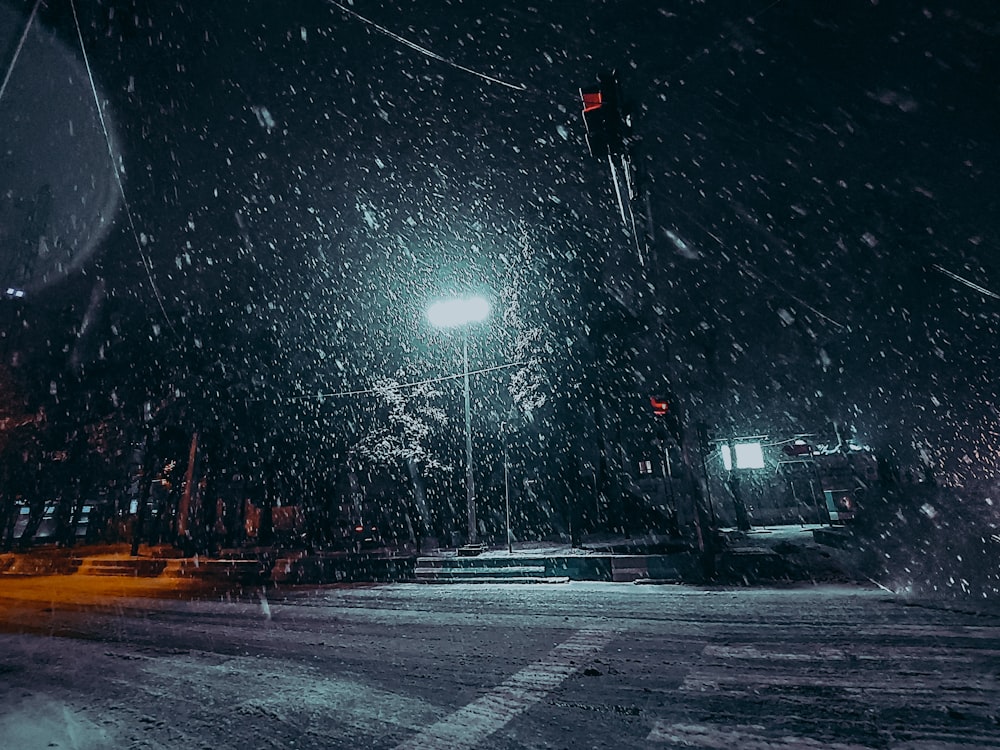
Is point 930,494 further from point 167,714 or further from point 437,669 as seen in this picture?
point 167,714

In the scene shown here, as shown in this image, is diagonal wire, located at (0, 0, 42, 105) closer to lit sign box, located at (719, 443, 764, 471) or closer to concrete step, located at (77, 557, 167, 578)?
concrete step, located at (77, 557, 167, 578)

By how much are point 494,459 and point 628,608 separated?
16684 millimetres

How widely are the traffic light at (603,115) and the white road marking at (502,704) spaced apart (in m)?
5.99

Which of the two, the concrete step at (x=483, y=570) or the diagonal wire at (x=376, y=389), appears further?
the diagonal wire at (x=376, y=389)

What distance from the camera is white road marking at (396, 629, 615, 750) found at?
3135 mm

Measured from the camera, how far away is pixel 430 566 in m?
14.8

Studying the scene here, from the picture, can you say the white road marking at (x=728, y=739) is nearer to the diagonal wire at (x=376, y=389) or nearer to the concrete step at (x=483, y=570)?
the concrete step at (x=483, y=570)

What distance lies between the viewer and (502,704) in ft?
12.2

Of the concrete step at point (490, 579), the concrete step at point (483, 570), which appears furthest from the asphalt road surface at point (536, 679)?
the concrete step at point (483, 570)

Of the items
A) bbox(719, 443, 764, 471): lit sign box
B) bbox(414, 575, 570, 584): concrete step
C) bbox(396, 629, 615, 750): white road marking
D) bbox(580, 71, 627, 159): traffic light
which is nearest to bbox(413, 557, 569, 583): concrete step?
bbox(414, 575, 570, 584): concrete step

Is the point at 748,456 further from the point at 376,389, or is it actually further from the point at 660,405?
the point at 376,389

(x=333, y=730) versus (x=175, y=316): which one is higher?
(x=175, y=316)

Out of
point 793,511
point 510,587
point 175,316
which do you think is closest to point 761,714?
point 510,587

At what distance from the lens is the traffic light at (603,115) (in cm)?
611
